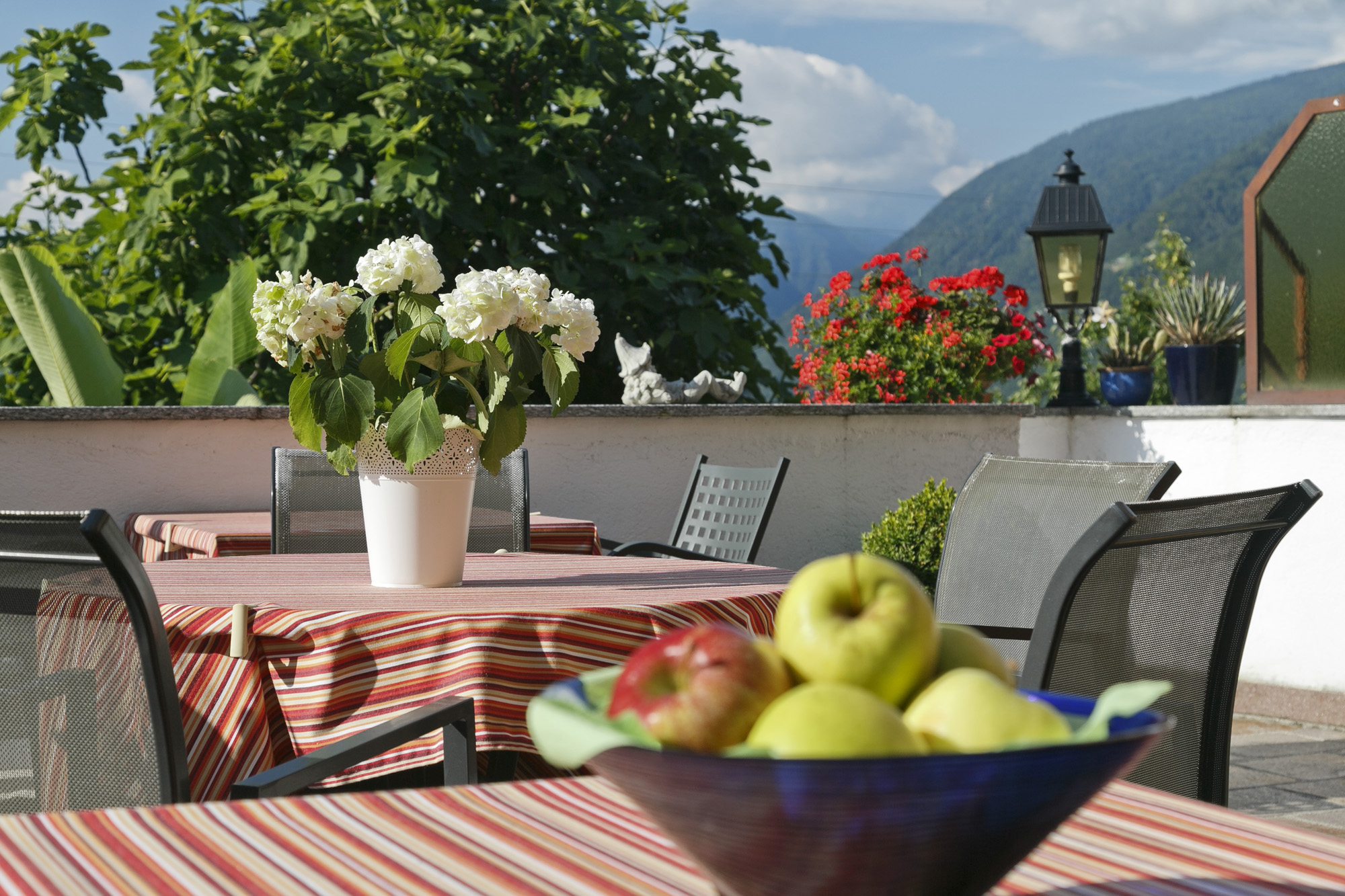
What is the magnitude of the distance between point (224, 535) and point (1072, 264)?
178 inches

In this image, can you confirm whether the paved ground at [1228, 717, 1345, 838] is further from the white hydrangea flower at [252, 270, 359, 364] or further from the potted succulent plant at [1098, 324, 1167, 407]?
the white hydrangea flower at [252, 270, 359, 364]

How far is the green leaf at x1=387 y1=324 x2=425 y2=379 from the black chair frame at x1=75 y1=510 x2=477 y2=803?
27.3 inches

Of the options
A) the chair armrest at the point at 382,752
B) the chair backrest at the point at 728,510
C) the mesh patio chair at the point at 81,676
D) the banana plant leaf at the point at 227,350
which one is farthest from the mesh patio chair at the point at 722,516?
the mesh patio chair at the point at 81,676

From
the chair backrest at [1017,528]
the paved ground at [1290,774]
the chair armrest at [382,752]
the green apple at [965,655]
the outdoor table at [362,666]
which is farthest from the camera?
the paved ground at [1290,774]

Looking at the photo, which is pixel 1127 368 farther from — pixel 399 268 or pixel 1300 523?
pixel 399 268

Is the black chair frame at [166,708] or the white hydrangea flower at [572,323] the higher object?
the white hydrangea flower at [572,323]

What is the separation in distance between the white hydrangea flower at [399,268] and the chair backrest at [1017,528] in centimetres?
126

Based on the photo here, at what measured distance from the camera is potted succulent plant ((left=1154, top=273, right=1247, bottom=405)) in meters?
6.45

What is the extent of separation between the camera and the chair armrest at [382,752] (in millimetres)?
1278

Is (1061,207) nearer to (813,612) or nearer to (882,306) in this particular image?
(882,306)

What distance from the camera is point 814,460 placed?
19.5 feet

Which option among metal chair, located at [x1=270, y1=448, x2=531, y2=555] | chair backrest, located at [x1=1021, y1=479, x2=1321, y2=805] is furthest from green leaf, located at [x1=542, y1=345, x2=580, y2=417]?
metal chair, located at [x1=270, y1=448, x2=531, y2=555]

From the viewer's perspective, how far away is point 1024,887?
2.71ft

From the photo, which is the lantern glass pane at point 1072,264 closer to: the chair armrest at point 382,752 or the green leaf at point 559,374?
the green leaf at point 559,374
